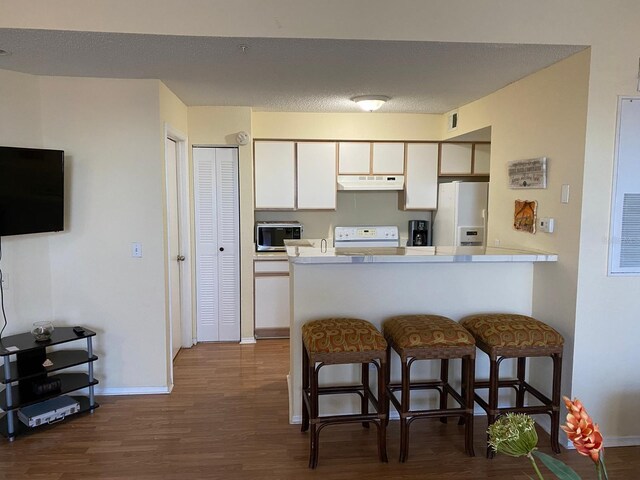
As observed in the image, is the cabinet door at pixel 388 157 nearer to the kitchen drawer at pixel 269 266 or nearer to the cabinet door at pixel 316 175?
the cabinet door at pixel 316 175

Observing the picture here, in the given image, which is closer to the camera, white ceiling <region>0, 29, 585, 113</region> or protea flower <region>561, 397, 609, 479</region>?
protea flower <region>561, 397, 609, 479</region>

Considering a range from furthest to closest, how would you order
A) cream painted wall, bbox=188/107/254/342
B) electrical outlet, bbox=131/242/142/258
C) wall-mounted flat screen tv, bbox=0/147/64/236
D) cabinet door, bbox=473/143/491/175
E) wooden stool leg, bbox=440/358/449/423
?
cabinet door, bbox=473/143/491/175 < cream painted wall, bbox=188/107/254/342 < electrical outlet, bbox=131/242/142/258 < wooden stool leg, bbox=440/358/449/423 < wall-mounted flat screen tv, bbox=0/147/64/236

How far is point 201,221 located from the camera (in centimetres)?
448

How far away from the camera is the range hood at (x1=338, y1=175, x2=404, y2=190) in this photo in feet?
15.7

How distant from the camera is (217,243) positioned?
4516 millimetres

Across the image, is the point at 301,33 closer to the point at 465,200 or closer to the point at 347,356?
the point at 347,356

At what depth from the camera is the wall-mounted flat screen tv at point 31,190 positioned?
278cm

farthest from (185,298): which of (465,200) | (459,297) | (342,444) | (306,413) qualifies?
(465,200)

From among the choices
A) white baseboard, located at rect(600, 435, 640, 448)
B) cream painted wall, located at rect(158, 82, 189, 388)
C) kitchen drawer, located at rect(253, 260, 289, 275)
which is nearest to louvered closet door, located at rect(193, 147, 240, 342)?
kitchen drawer, located at rect(253, 260, 289, 275)

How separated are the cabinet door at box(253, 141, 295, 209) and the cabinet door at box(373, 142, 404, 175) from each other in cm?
92

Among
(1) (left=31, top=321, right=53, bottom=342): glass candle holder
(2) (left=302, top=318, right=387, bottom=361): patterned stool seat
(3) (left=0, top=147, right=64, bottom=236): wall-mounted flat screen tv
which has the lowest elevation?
(1) (left=31, top=321, right=53, bottom=342): glass candle holder

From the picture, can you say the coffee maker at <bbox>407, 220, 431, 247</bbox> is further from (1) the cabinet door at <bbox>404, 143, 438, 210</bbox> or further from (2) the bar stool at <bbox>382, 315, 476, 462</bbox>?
(2) the bar stool at <bbox>382, 315, 476, 462</bbox>

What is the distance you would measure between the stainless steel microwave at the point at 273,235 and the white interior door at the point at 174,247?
0.85 m

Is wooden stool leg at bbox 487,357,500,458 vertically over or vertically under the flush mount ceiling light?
under
